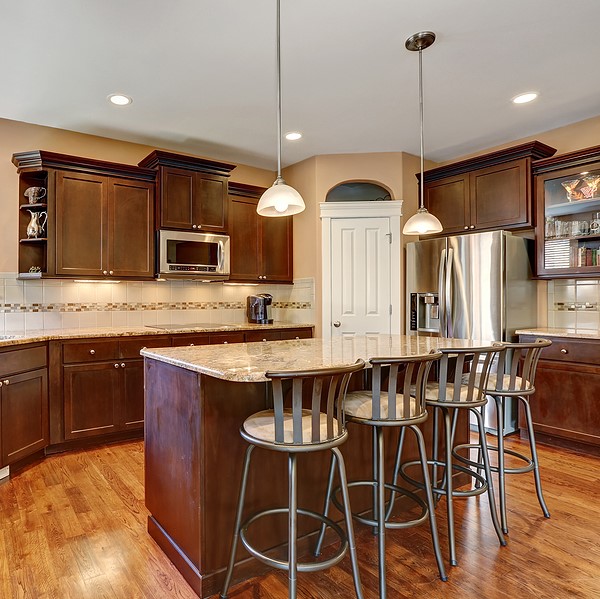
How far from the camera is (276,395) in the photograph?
1.47m

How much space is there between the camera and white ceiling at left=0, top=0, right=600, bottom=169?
7.77 feet

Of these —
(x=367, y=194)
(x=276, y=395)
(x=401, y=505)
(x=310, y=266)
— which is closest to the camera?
(x=276, y=395)

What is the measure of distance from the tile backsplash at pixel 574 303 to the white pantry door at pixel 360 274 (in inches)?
56.7

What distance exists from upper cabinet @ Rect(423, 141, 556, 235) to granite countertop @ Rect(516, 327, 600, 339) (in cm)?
93

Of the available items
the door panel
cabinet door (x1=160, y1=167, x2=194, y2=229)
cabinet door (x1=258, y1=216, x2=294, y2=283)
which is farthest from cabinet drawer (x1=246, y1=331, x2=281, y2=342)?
cabinet door (x1=160, y1=167, x2=194, y2=229)

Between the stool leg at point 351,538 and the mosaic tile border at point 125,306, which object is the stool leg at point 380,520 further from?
the mosaic tile border at point 125,306

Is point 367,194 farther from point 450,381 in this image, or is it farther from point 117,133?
point 450,381

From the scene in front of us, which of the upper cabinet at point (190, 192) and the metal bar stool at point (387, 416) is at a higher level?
the upper cabinet at point (190, 192)

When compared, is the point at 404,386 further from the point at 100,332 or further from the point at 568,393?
the point at 100,332

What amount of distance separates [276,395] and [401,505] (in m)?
1.43

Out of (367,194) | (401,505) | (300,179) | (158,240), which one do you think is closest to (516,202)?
(367,194)

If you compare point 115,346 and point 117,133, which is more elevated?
point 117,133

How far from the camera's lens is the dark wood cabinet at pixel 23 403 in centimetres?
283

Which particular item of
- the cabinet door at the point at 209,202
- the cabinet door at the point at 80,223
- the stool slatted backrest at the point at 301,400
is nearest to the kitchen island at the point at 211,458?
the stool slatted backrest at the point at 301,400
